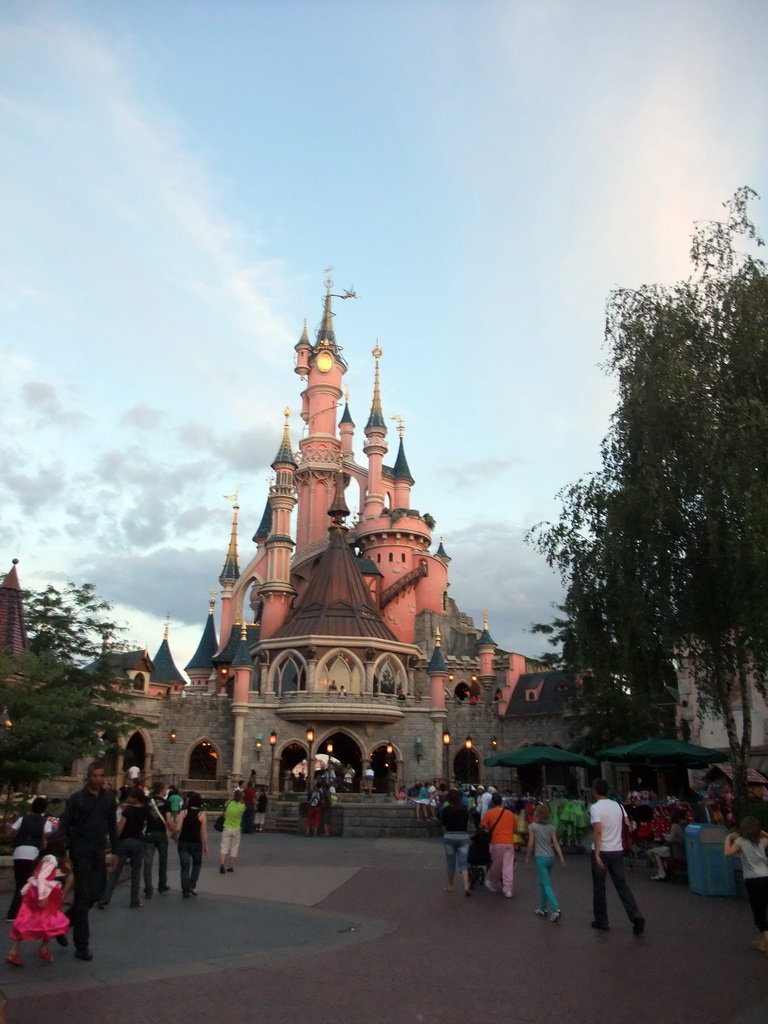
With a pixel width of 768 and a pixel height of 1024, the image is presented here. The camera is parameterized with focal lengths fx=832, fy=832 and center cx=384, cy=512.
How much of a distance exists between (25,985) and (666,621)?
13336 mm

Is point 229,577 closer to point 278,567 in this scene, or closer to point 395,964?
point 278,567

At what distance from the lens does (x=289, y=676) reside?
3978 centimetres

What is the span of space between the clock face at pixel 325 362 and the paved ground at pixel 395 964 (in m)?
48.0

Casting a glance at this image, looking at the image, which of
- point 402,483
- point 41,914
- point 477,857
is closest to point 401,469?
point 402,483

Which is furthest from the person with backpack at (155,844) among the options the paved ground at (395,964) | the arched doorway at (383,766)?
the arched doorway at (383,766)

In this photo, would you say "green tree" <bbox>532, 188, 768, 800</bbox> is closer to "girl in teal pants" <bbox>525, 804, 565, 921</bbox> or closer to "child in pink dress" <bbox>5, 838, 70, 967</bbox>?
"girl in teal pants" <bbox>525, 804, 565, 921</bbox>

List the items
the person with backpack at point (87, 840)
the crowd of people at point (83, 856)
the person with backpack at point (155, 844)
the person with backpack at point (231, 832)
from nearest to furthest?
the crowd of people at point (83, 856) < the person with backpack at point (87, 840) < the person with backpack at point (155, 844) < the person with backpack at point (231, 832)

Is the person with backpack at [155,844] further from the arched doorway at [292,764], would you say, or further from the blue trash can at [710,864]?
the arched doorway at [292,764]

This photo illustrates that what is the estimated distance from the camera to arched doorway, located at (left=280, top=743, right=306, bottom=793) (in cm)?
3769

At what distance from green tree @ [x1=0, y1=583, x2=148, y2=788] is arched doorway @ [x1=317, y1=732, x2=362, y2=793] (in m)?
9.07

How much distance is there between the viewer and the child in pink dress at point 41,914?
715 cm

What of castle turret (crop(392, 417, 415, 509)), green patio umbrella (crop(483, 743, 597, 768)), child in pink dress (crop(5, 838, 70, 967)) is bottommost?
child in pink dress (crop(5, 838, 70, 967))

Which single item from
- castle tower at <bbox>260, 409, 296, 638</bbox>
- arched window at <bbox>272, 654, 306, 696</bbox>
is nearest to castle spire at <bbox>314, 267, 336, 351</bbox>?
castle tower at <bbox>260, 409, 296, 638</bbox>

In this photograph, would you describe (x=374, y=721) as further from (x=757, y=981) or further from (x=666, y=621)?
Result: (x=757, y=981)
